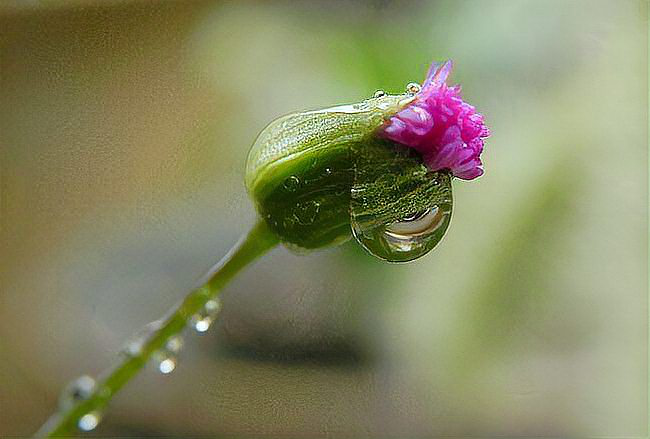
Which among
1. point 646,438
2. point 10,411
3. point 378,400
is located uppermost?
point 646,438

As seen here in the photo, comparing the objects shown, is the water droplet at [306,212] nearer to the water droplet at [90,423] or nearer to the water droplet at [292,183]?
the water droplet at [292,183]

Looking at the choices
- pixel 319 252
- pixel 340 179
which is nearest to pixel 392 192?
pixel 340 179

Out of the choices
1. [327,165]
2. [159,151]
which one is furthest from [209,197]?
[327,165]

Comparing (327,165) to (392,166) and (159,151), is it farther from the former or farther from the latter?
Answer: (159,151)

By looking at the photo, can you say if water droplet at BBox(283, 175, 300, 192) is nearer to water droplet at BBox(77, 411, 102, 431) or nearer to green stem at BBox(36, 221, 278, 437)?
green stem at BBox(36, 221, 278, 437)

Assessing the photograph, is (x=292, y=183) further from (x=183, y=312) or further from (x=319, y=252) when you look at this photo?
(x=319, y=252)

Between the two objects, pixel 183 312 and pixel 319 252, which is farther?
pixel 319 252

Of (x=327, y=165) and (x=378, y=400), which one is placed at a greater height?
(x=378, y=400)
